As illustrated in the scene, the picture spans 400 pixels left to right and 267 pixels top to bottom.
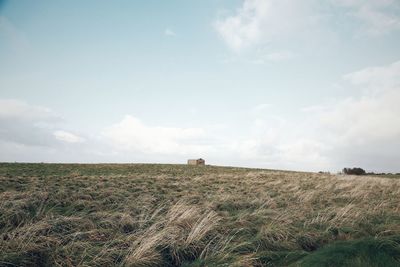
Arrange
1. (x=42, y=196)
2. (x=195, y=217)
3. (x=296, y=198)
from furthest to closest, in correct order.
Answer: (x=296, y=198), (x=42, y=196), (x=195, y=217)

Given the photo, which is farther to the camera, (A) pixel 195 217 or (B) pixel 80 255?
(A) pixel 195 217

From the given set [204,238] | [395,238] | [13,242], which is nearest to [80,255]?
[13,242]

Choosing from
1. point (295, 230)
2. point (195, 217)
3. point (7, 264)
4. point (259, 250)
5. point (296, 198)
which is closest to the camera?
point (7, 264)

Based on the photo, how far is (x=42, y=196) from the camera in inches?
404

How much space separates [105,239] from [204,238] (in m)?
1.91

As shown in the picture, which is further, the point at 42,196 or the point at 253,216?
the point at 42,196

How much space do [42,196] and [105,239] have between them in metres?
5.30

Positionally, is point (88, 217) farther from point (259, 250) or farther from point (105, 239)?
point (259, 250)

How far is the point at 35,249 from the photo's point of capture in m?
5.26

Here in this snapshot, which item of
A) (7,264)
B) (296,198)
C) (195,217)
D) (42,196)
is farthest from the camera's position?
(296,198)

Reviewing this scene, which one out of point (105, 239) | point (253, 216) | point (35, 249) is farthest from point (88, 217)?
point (253, 216)

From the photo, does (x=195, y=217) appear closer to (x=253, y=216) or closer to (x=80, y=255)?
(x=253, y=216)

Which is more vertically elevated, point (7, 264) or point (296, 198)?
point (296, 198)

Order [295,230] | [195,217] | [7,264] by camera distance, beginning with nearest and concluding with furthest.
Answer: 1. [7,264]
2. [295,230]
3. [195,217]
